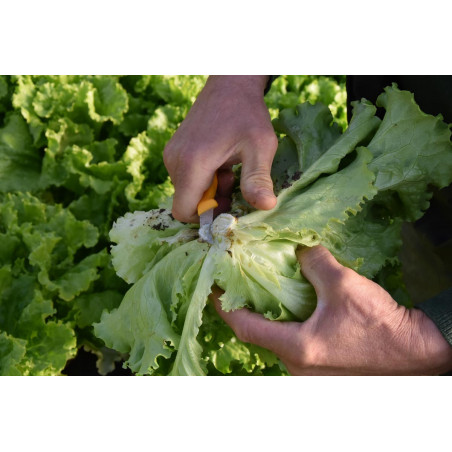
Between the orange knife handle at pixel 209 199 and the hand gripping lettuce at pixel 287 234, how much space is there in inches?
3.6

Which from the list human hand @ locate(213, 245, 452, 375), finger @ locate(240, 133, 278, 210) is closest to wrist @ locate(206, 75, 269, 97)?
finger @ locate(240, 133, 278, 210)

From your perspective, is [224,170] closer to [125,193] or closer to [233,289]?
[233,289]

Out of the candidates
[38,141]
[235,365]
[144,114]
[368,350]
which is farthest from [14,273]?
[368,350]

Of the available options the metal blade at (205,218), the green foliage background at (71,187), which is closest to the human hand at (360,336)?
the metal blade at (205,218)

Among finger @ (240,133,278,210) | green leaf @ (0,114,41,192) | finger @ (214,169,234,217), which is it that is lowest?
green leaf @ (0,114,41,192)

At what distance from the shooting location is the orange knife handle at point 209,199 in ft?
7.88

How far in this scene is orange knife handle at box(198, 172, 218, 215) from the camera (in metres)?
2.40

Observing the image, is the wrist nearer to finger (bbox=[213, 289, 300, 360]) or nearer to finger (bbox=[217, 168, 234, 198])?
finger (bbox=[217, 168, 234, 198])

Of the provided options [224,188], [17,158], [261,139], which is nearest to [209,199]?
[224,188]

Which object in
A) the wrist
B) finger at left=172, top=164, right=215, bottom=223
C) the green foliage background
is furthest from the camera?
the green foliage background

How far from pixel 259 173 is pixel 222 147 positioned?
232 mm

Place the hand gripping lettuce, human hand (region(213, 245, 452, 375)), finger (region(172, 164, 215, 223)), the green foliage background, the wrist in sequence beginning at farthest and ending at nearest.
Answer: the green foliage background < the wrist < finger (region(172, 164, 215, 223)) < the hand gripping lettuce < human hand (region(213, 245, 452, 375))

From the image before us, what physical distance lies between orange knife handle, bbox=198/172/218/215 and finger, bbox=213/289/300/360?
410 millimetres

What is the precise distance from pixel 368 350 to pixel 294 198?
77cm
